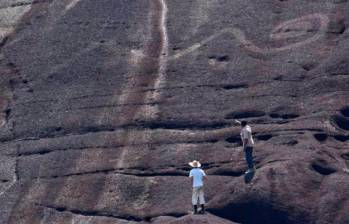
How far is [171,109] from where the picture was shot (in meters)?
31.1

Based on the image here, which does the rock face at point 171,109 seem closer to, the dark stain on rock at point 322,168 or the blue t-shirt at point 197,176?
the dark stain on rock at point 322,168

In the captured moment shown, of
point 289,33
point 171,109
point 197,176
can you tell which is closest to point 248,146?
point 197,176

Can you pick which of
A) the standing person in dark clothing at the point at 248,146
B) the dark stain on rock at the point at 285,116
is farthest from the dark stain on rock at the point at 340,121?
the standing person in dark clothing at the point at 248,146

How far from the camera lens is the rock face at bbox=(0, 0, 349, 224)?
28.1 metres

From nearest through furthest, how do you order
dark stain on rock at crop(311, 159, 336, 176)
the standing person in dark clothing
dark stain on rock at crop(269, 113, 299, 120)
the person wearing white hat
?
the person wearing white hat, dark stain on rock at crop(311, 159, 336, 176), the standing person in dark clothing, dark stain on rock at crop(269, 113, 299, 120)

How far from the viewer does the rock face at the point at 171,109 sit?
28.1 meters

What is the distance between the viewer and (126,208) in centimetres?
2881

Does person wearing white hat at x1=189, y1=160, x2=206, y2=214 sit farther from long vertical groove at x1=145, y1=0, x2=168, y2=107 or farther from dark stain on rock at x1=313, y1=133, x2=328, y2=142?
long vertical groove at x1=145, y1=0, x2=168, y2=107

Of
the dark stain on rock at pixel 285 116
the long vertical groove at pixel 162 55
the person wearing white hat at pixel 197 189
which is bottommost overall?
the person wearing white hat at pixel 197 189

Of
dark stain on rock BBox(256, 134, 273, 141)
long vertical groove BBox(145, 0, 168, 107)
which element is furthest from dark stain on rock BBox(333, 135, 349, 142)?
long vertical groove BBox(145, 0, 168, 107)

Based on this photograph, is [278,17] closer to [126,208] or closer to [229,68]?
[229,68]

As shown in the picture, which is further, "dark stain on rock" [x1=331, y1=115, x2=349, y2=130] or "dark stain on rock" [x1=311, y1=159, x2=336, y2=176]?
"dark stain on rock" [x1=331, y1=115, x2=349, y2=130]

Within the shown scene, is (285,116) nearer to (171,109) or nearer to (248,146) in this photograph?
(248,146)

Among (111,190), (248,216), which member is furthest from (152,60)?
(248,216)
